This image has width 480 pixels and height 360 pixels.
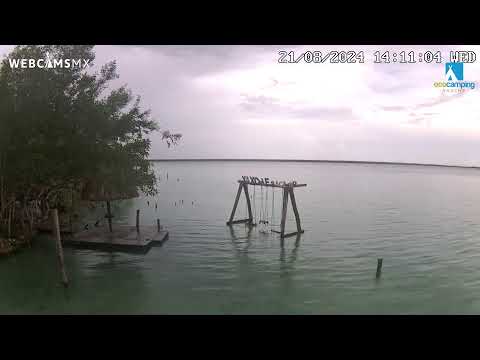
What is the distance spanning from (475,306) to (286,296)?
23.6 ft

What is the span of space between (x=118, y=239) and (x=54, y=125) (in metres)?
7.08

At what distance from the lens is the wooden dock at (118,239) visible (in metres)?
18.3

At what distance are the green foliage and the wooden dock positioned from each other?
3348 mm

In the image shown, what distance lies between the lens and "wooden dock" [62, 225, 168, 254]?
18.3 m

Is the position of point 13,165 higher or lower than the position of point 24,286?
higher

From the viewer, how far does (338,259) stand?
1972cm

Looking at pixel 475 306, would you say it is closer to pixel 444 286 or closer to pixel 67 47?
pixel 444 286

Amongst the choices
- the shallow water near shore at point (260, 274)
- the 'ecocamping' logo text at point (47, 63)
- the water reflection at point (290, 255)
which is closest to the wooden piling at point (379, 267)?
the shallow water near shore at point (260, 274)

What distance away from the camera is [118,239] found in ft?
62.3

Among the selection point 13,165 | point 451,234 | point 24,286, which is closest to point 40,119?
point 13,165

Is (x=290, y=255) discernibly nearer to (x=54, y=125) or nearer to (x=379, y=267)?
(x=379, y=267)

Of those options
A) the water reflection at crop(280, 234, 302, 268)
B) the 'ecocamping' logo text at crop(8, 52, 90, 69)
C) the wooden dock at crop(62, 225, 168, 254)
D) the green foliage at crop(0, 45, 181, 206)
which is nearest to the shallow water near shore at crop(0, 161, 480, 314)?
the water reflection at crop(280, 234, 302, 268)

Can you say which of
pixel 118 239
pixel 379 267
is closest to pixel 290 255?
pixel 379 267

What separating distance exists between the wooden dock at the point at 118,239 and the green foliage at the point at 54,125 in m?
3.35
